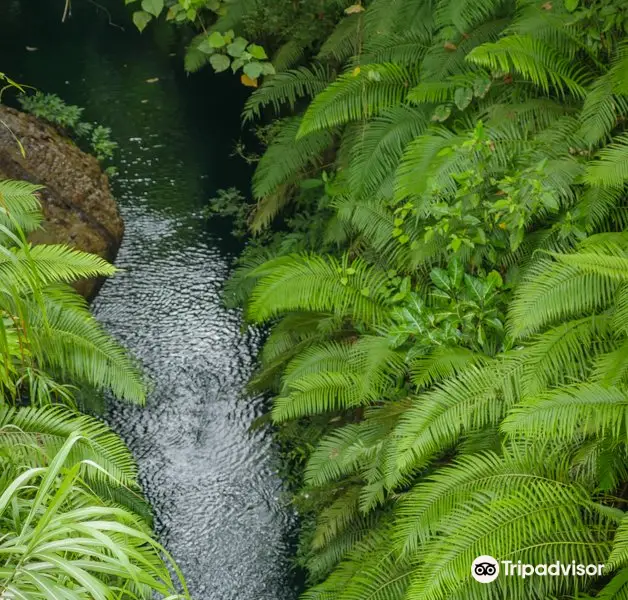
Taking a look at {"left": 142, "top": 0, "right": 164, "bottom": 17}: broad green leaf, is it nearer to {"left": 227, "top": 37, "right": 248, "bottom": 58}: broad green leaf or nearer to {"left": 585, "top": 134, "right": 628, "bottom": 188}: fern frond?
{"left": 227, "top": 37, "right": 248, "bottom": 58}: broad green leaf

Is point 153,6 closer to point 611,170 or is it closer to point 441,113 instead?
point 441,113

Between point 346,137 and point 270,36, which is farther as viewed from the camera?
point 270,36

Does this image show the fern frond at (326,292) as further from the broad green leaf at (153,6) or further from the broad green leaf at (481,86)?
the broad green leaf at (153,6)

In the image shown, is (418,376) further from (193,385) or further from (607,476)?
(193,385)

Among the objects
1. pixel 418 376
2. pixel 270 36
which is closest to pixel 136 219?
pixel 270 36

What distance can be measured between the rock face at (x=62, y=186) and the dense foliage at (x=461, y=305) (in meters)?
1.59

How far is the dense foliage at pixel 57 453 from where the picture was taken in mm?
1902

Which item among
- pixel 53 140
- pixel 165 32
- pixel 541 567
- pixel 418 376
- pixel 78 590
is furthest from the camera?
pixel 165 32

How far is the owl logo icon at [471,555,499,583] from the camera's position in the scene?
108 inches

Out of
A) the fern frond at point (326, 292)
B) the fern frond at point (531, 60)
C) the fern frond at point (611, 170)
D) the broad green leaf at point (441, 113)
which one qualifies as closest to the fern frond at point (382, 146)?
the broad green leaf at point (441, 113)

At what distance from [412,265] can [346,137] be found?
4.83 ft

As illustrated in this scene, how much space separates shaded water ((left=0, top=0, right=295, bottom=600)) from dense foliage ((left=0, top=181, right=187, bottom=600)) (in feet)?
1.29

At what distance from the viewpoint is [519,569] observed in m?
2.74

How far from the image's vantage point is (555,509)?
2768 mm
